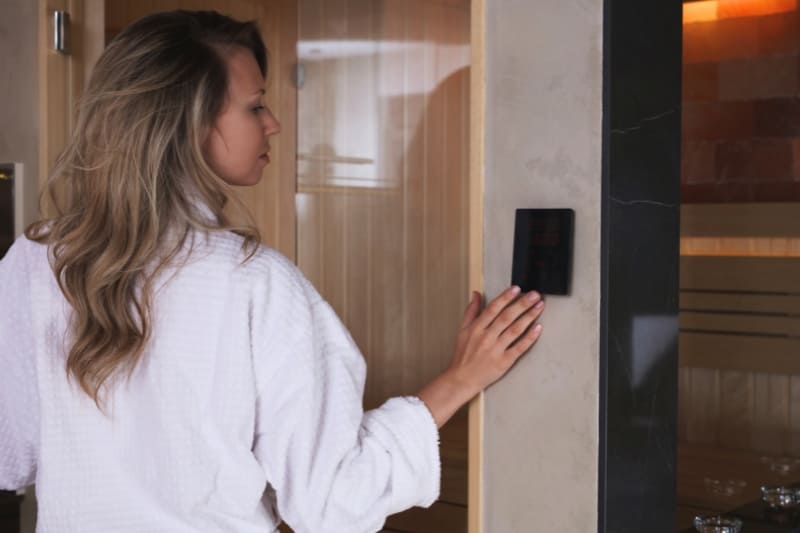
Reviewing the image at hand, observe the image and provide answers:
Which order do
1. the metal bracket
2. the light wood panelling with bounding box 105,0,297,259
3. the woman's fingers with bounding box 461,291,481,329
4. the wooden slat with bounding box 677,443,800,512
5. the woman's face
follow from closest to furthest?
the woman's face, the woman's fingers with bounding box 461,291,481,329, the metal bracket, the wooden slat with bounding box 677,443,800,512, the light wood panelling with bounding box 105,0,297,259

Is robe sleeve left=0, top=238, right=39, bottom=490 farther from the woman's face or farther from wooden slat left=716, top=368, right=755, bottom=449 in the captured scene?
wooden slat left=716, top=368, right=755, bottom=449

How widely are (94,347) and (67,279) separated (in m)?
0.09

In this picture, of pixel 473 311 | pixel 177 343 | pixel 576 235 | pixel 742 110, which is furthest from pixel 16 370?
pixel 742 110

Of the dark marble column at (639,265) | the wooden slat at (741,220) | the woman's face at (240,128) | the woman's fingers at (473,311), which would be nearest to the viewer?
the woman's face at (240,128)

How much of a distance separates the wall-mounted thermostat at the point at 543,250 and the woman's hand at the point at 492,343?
0.08ft

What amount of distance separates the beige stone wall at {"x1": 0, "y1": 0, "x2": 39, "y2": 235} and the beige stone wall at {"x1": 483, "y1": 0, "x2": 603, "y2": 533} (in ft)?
4.13

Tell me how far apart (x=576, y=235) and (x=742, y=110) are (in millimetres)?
3237

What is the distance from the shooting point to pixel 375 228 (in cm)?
336

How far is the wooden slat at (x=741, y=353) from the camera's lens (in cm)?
428

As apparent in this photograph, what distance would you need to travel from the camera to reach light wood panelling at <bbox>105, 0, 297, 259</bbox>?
11.4ft

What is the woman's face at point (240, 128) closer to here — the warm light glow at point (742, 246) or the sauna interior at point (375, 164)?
the sauna interior at point (375, 164)

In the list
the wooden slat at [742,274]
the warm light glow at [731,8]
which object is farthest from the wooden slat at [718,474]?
the warm light glow at [731,8]

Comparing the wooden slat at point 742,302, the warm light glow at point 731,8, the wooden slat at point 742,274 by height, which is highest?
the warm light glow at point 731,8

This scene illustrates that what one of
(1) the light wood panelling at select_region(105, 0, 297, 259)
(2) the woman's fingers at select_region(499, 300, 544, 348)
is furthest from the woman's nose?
(1) the light wood panelling at select_region(105, 0, 297, 259)
